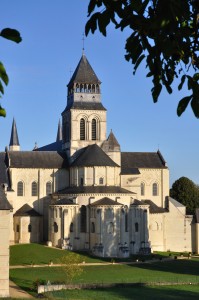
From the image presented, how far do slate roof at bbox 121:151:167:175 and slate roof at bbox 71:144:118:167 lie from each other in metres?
4.67

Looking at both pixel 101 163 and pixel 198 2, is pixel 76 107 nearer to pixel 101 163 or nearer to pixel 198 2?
pixel 101 163

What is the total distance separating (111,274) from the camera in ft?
167

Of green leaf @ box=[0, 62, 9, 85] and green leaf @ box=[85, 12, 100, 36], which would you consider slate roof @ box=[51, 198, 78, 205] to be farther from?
green leaf @ box=[0, 62, 9, 85]

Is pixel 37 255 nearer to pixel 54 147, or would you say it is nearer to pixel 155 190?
pixel 155 190

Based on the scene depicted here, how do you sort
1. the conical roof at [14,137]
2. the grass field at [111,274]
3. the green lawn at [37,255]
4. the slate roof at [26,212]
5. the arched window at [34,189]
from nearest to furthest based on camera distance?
the grass field at [111,274]
the green lawn at [37,255]
the slate roof at [26,212]
the arched window at [34,189]
the conical roof at [14,137]

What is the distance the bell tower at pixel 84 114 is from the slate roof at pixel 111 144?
0.67m

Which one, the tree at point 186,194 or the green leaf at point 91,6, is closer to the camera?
the green leaf at point 91,6

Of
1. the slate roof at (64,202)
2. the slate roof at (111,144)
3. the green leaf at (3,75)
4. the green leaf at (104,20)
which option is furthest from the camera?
the slate roof at (111,144)

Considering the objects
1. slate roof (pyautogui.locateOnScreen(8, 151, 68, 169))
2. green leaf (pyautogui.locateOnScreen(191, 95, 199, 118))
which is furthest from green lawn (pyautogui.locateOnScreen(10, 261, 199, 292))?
green leaf (pyautogui.locateOnScreen(191, 95, 199, 118))

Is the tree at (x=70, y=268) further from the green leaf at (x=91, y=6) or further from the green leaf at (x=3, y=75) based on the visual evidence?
the green leaf at (x=3, y=75)

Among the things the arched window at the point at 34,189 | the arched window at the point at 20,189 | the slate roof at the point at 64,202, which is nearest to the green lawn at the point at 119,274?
the slate roof at the point at 64,202

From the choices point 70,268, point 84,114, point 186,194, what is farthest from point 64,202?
point 186,194

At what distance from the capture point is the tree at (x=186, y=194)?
277ft

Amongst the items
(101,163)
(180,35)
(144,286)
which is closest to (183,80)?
(180,35)
